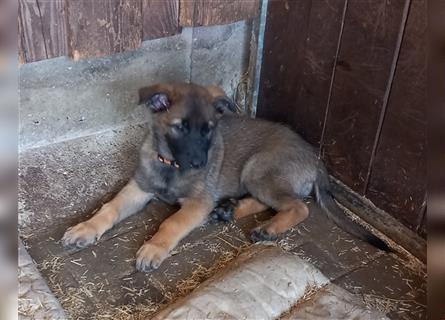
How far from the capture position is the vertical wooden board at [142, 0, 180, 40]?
3.88 metres

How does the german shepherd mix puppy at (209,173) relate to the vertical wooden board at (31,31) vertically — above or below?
below

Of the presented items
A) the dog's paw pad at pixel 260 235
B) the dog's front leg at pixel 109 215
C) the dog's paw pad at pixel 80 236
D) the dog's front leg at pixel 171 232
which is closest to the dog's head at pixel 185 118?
the dog's front leg at pixel 171 232

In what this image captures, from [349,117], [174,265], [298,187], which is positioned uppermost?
[349,117]

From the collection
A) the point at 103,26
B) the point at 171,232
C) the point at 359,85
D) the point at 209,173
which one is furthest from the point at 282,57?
the point at 171,232

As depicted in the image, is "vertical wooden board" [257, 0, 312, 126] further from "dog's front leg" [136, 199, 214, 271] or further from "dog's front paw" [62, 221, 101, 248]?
"dog's front paw" [62, 221, 101, 248]

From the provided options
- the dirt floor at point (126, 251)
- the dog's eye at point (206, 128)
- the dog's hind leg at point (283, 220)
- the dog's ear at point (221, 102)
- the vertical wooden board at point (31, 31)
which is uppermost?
the vertical wooden board at point (31, 31)

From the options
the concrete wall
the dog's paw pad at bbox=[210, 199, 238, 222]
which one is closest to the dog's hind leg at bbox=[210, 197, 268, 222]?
the dog's paw pad at bbox=[210, 199, 238, 222]

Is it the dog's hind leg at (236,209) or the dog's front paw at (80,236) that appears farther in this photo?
the dog's hind leg at (236,209)

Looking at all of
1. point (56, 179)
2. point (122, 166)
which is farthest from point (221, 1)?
point (56, 179)

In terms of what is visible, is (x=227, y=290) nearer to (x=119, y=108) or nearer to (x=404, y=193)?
(x=404, y=193)

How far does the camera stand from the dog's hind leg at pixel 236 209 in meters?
3.90

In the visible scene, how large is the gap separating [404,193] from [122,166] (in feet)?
6.63

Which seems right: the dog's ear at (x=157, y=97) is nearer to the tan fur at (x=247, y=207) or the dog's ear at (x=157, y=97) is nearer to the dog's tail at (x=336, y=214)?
the tan fur at (x=247, y=207)

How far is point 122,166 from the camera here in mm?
4336
